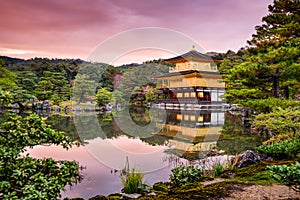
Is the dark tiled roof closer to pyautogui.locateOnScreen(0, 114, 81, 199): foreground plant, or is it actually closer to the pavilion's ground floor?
the pavilion's ground floor

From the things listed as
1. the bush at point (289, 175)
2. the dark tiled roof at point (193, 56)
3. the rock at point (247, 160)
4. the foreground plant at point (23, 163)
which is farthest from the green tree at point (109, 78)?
the foreground plant at point (23, 163)

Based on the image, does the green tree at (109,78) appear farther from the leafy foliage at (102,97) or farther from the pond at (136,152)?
the pond at (136,152)

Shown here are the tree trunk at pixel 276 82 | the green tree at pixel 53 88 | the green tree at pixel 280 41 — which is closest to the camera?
the green tree at pixel 280 41

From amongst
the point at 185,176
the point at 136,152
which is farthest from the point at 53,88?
the point at 185,176

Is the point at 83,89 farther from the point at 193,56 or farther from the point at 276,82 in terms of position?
the point at 276,82

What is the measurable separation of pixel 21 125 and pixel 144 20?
45.5 feet

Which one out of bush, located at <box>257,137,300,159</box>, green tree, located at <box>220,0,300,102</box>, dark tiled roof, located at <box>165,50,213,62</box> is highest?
dark tiled roof, located at <box>165,50,213,62</box>

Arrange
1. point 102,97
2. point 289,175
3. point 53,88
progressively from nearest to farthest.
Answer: point 289,175 → point 102,97 → point 53,88

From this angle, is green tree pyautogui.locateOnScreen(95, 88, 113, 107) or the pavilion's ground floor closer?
the pavilion's ground floor

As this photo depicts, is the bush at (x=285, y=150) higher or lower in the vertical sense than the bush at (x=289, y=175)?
lower

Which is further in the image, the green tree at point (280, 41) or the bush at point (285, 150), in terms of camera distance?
the green tree at point (280, 41)

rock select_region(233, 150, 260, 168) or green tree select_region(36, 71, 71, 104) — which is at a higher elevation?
green tree select_region(36, 71, 71, 104)

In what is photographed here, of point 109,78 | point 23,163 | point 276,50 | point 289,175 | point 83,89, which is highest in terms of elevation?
point 109,78

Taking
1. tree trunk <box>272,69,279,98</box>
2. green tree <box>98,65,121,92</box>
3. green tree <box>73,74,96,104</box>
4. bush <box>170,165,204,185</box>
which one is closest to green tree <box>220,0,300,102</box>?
tree trunk <box>272,69,279,98</box>
